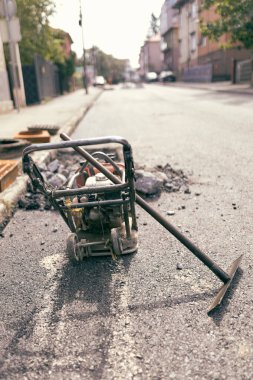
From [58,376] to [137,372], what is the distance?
38 centimetres

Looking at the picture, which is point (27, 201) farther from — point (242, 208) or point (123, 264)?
point (242, 208)

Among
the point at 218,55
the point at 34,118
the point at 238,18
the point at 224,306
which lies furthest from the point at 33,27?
the point at 218,55

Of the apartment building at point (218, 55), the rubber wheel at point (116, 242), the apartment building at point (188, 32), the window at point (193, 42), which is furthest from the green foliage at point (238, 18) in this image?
the window at point (193, 42)

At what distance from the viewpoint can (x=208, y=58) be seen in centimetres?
4066

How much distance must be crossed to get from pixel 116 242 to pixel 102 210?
26 cm

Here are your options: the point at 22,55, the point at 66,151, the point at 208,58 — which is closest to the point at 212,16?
the point at 208,58

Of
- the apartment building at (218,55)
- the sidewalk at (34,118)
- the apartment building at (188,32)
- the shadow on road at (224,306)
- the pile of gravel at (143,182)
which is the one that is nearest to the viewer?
the shadow on road at (224,306)

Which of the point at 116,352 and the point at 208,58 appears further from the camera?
the point at 208,58

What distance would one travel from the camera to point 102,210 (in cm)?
269

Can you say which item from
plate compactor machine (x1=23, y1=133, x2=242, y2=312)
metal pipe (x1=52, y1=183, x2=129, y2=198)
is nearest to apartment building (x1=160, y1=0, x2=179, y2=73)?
plate compactor machine (x1=23, y1=133, x2=242, y2=312)

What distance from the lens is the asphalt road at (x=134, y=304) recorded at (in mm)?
1755

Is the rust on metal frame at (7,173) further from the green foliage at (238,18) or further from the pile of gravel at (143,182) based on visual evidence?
the green foliage at (238,18)

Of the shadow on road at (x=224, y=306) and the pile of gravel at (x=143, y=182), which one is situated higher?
the pile of gravel at (x=143, y=182)

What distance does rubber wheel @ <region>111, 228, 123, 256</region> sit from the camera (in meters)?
2.61
